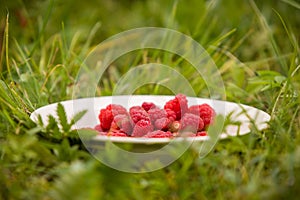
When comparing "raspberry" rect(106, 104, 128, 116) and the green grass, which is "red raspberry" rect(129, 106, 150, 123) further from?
the green grass

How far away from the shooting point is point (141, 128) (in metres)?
1.26

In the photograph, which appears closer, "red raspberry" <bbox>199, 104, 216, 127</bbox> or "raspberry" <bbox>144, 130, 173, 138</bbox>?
"raspberry" <bbox>144, 130, 173, 138</bbox>

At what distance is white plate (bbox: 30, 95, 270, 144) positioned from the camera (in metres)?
1.14

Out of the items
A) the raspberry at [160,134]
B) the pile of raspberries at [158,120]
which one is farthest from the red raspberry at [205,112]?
the raspberry at [160,134]

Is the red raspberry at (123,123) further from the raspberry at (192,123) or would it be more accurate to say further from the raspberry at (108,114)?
the raspberry at (192,123)

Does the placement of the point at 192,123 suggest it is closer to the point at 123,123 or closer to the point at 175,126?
the point at 175,126

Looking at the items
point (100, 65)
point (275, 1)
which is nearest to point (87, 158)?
point (100, 65)

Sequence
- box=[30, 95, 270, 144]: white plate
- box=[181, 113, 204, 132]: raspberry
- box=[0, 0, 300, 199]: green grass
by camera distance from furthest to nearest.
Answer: box=[181, 113, 204, 132]: raspberry
box=[30, 95, 270, 144]: white plate
box=[0, 0, 300, 199]: green grass

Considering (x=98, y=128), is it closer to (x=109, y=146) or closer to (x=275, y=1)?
(x=109, y=146)

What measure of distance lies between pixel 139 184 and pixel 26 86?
582mm

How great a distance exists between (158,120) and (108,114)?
0.12 m

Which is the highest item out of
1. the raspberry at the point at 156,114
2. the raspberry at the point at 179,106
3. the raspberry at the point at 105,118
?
the raspberry at the point at 179,106

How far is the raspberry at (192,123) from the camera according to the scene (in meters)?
1.26

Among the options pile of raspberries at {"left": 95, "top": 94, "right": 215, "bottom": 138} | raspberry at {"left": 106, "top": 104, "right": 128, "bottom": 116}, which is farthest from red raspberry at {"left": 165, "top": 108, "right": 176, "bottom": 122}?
raspberry at {"left": 106, "top": 104, "right": 128, "bottom": 116}
